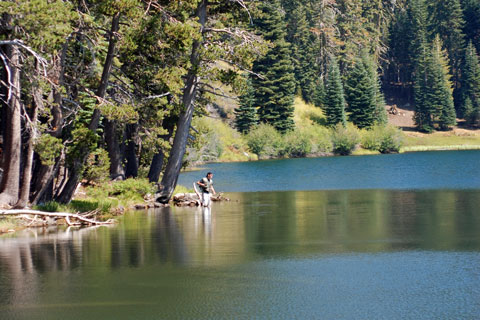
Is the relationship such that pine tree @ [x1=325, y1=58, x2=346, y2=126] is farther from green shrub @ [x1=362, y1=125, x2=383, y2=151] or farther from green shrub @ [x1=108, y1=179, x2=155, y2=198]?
green shrub @ [x1=108, y1=179, x2=155, y2=198]

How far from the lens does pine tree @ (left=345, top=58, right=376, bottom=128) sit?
374ft

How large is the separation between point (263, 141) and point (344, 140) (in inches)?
585

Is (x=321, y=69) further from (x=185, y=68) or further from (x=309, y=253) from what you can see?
(x=309, y=253)

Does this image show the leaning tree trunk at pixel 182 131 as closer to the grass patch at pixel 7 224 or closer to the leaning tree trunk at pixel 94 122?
→ the leaning tree trunk at pixel 94 122

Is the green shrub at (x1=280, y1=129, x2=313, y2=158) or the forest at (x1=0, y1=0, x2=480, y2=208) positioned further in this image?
the green shrub at (x1=280, y1=129, x2=313, y2=158)

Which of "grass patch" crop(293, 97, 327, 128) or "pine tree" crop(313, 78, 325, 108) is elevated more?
"pine tree" crop(313, 78, 325, 108)

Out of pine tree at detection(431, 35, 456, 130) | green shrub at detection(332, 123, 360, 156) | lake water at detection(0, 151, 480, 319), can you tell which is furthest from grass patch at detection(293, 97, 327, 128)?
lake water at detection(0, 151, 480, 319)

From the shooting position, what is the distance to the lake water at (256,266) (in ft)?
41.0

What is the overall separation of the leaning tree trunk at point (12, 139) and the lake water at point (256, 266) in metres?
2.07

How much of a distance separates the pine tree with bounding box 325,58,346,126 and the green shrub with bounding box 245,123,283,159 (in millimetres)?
14057

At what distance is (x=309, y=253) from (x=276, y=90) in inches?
3401

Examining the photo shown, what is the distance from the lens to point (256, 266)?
16250mm

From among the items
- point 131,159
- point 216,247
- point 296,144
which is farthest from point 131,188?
point 296,144

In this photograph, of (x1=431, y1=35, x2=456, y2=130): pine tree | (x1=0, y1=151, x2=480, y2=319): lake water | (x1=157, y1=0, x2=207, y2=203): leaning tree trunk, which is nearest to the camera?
(x1=0, y1=151, x2=480, y2=319): lake water
